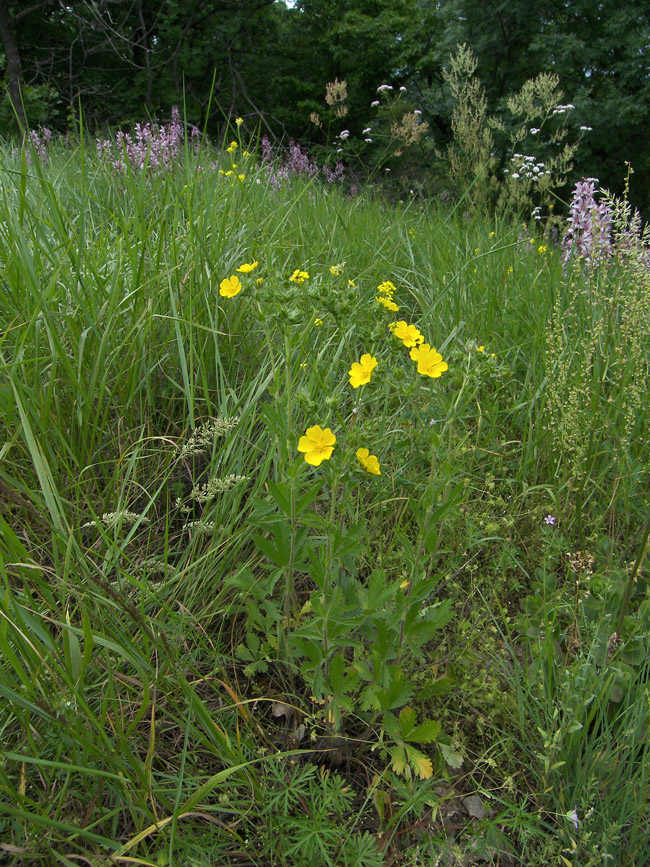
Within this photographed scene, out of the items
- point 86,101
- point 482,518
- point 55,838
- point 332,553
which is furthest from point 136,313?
point 86,101

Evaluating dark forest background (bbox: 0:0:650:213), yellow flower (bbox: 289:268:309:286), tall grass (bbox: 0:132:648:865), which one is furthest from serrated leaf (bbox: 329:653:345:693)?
dark forest background (bbox: 0:0:650:213)

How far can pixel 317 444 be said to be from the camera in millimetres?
945

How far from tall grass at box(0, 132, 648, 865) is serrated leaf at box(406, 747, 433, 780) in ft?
0.03

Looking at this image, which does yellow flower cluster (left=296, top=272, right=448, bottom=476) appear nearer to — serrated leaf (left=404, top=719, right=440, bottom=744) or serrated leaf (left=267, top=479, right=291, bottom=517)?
serrated leaf (left=267, top=479, right=291, bottom=517)

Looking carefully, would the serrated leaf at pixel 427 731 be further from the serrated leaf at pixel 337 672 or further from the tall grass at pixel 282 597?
the serrated leaf at pixel 337 672

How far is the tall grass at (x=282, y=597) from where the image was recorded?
0.90m

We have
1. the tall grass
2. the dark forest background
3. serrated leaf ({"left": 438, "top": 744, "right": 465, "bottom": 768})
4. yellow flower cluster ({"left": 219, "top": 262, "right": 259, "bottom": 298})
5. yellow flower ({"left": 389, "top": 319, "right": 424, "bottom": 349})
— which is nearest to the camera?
the tall grass

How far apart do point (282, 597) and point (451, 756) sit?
1.55 feet

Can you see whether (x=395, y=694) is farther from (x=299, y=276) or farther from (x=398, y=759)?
(x=299, y=276)

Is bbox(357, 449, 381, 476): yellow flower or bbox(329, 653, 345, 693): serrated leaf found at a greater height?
bbox(357, 449, 381, 476): yellow flower

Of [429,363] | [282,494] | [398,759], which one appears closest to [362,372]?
[429,363]

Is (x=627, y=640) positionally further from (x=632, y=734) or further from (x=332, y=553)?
(x=332, y=553)

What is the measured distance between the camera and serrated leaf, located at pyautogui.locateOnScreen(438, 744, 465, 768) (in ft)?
3.39

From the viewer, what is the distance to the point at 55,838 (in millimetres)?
816
